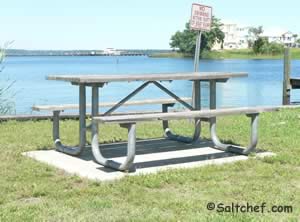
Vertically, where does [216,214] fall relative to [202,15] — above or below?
below

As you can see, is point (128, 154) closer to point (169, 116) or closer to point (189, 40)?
point (169, 116)

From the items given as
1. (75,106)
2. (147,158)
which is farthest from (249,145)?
(75,106)

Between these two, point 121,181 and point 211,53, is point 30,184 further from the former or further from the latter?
point 211,53

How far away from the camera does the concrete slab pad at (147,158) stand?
575cm

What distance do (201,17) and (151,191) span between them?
216 inches

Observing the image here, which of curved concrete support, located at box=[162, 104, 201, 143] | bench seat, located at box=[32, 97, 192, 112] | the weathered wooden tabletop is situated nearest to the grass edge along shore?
bench seat, located at box=[32, 97, 192, 112]

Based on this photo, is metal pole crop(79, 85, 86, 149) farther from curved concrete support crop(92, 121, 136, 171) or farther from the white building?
the white building

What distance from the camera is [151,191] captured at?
16.2 feet

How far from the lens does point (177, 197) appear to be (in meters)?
4.71

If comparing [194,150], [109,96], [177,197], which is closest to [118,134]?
[194,150]

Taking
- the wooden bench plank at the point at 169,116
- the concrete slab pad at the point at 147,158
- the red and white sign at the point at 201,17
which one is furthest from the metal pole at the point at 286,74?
the wooden bench plank at the point at 169,116

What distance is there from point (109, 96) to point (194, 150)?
16.3 meters

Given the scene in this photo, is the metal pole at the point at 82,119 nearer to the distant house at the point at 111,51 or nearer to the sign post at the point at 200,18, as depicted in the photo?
the sign post at the point at 200,18

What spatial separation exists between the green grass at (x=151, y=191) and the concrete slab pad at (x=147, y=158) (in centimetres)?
22
